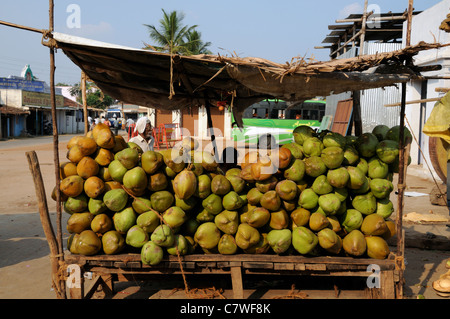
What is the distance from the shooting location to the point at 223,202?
136 inches

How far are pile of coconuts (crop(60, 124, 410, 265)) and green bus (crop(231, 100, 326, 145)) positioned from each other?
10899 mm

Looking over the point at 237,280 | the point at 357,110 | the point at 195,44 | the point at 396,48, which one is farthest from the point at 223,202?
the point at 195,44

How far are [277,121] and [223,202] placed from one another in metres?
14.4

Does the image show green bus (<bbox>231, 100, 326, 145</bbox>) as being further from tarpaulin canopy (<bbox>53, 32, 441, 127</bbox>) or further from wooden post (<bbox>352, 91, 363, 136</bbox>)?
tarpaulin canopy (<bbox>53, 32, 441, 127</bbox>)

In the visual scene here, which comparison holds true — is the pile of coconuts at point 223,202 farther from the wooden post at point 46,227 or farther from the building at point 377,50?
the building at point 377,50

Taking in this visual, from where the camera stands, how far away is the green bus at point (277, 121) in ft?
54.8

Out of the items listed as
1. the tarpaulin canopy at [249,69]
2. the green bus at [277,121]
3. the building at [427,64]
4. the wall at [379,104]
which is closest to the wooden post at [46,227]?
the tarpaulin canopy at [249,69]

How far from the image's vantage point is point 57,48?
3107 mm

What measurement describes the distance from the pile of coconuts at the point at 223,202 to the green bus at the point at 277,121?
10899 mm

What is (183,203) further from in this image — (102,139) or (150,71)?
(150,71)

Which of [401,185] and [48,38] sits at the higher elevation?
[48,38]

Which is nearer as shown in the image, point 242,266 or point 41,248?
point 242,266

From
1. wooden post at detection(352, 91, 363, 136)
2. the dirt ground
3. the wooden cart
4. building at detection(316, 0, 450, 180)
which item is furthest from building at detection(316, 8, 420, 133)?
the wooden cart

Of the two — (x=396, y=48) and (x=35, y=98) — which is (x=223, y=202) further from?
(x=35, y=98)
